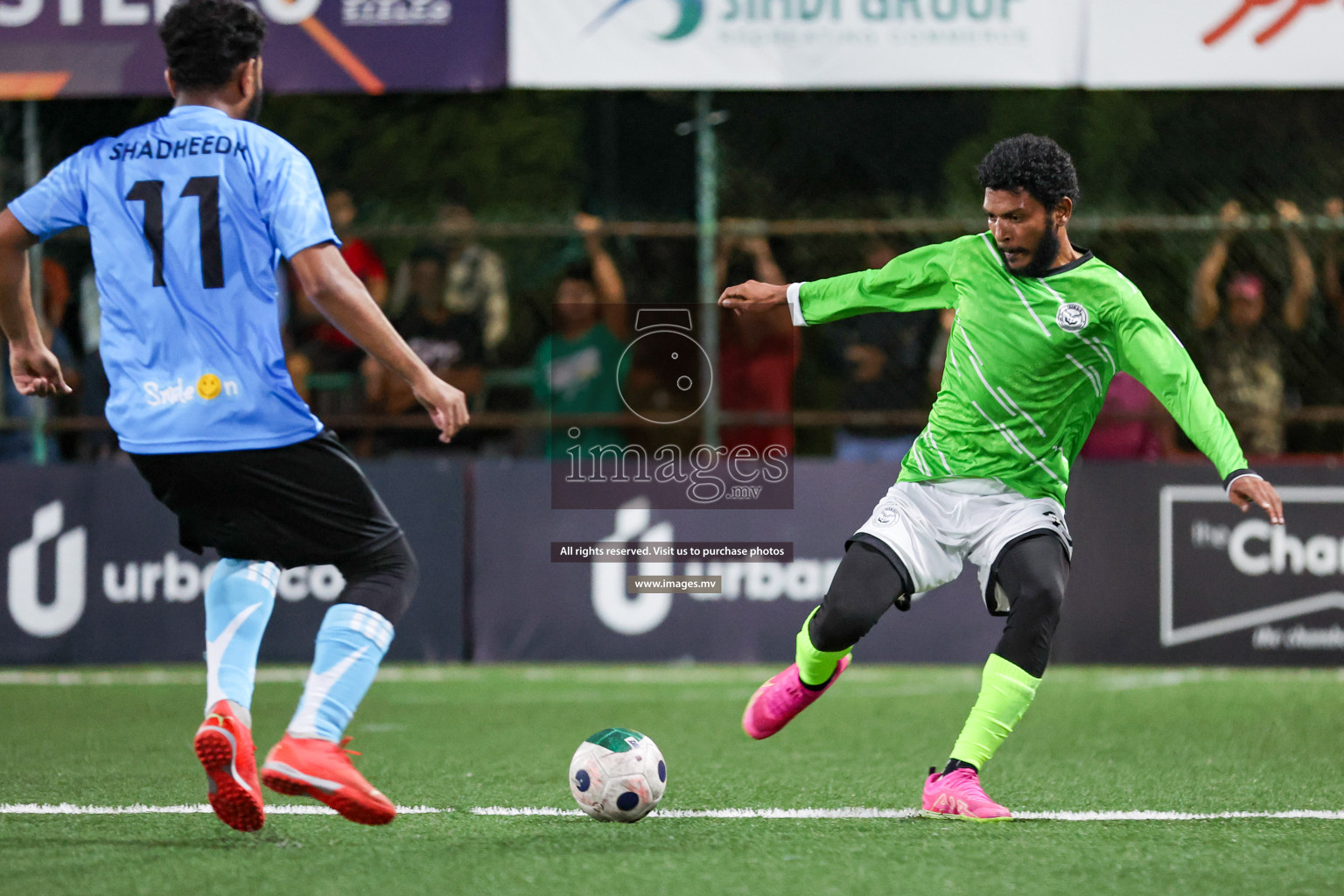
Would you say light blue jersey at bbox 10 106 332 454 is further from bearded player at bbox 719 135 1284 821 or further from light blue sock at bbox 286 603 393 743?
bearded player at bbox 719 135 1284 821

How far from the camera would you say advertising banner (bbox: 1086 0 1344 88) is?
9695 mm

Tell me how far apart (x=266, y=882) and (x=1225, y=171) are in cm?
1029

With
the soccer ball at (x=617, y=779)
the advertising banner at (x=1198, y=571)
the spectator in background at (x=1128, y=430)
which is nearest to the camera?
the soccer ball at (x=617, y=779)

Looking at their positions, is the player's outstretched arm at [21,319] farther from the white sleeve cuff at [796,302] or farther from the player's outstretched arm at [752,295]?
the white sleeve cuff at [796,302]

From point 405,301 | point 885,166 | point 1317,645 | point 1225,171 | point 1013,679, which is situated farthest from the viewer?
point 885,166

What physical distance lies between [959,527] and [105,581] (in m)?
5.92

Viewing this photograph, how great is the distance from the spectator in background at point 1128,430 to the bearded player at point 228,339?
648 cm

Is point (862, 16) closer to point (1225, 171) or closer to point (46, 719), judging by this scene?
point (1225, 171)

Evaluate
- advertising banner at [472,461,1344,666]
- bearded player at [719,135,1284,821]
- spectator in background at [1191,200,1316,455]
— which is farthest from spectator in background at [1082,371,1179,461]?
bearded player at [719,135,1284,821]

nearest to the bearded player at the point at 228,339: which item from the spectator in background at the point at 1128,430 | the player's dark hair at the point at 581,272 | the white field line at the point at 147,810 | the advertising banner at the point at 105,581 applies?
the white field line at the point at 147,810

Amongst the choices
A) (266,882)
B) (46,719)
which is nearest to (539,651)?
(46,719)

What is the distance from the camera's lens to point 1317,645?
9414 mm

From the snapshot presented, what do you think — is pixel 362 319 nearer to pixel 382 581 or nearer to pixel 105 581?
pixel 382 581

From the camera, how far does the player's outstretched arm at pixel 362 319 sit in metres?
4.11
